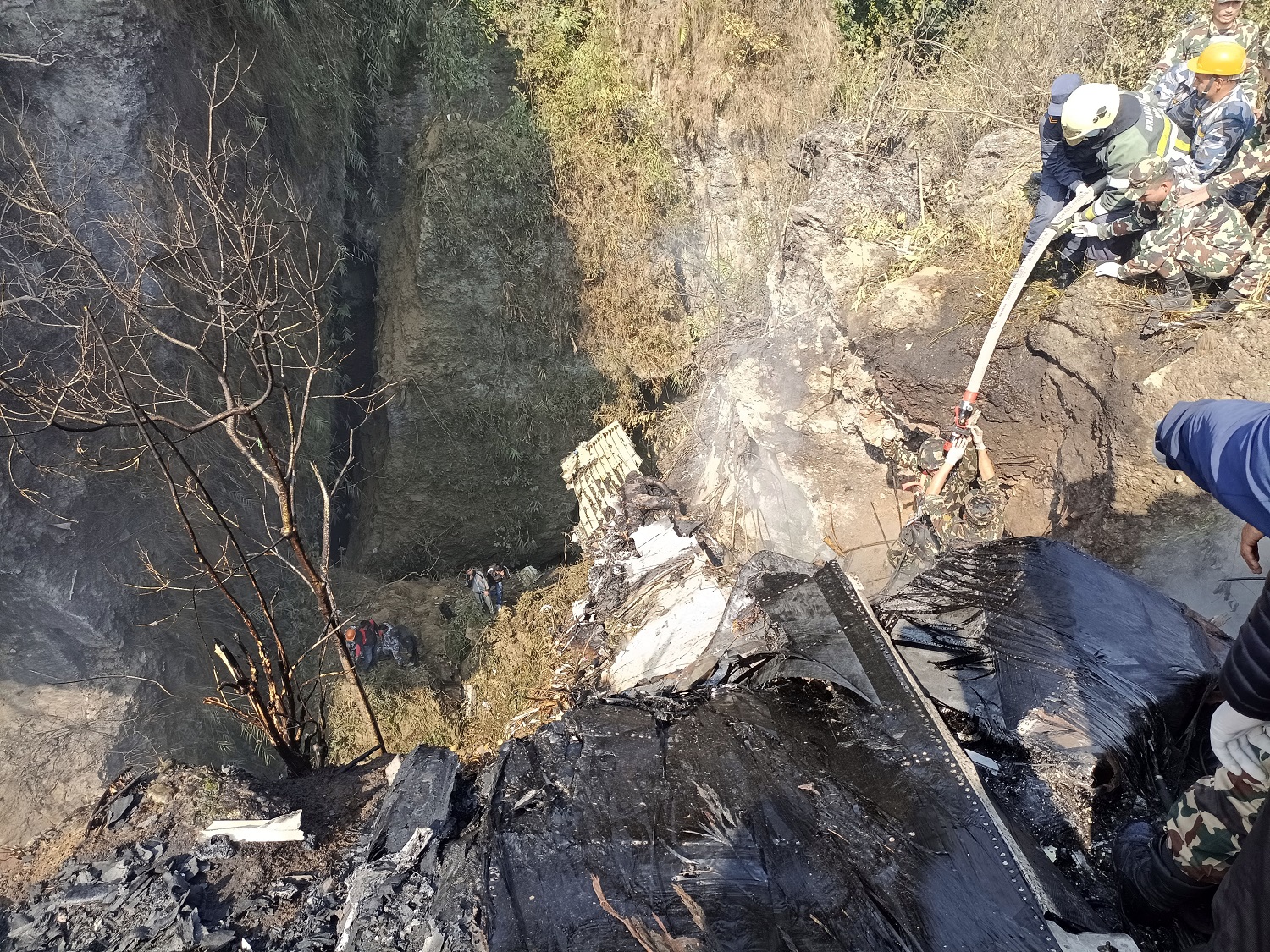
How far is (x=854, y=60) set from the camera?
6258 mm

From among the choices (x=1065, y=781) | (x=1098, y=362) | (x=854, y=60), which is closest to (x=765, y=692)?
(x=1065, y=781)

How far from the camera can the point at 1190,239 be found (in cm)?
360

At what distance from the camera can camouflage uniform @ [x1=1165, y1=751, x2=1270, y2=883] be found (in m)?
1.59

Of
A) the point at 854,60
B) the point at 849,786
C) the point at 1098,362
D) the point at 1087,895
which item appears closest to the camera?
the point at 1087,895

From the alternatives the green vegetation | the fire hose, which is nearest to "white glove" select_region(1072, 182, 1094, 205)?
the fire hose

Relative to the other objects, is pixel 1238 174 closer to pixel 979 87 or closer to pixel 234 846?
pixel 979 87

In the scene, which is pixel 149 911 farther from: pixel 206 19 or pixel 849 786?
pixel 206 19

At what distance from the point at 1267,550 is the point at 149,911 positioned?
4.60 meters

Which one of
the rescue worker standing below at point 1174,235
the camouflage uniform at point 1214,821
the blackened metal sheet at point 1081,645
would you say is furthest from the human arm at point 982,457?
the camouflage uniform at point 1214,821

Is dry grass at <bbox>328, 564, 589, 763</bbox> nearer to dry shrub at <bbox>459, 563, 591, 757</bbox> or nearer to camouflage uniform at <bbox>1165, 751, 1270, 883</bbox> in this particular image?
dry shrub at <bbox>459, 563, 591, 757</bbox>

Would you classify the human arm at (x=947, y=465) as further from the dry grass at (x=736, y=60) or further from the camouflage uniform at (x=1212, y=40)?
the dry grass at (x=736, y=60)

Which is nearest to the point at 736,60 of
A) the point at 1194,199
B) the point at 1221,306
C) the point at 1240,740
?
the point at 1194,199

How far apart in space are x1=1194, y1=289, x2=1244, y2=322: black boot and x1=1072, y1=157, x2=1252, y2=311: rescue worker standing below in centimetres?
9

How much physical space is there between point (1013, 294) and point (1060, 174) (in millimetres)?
771
